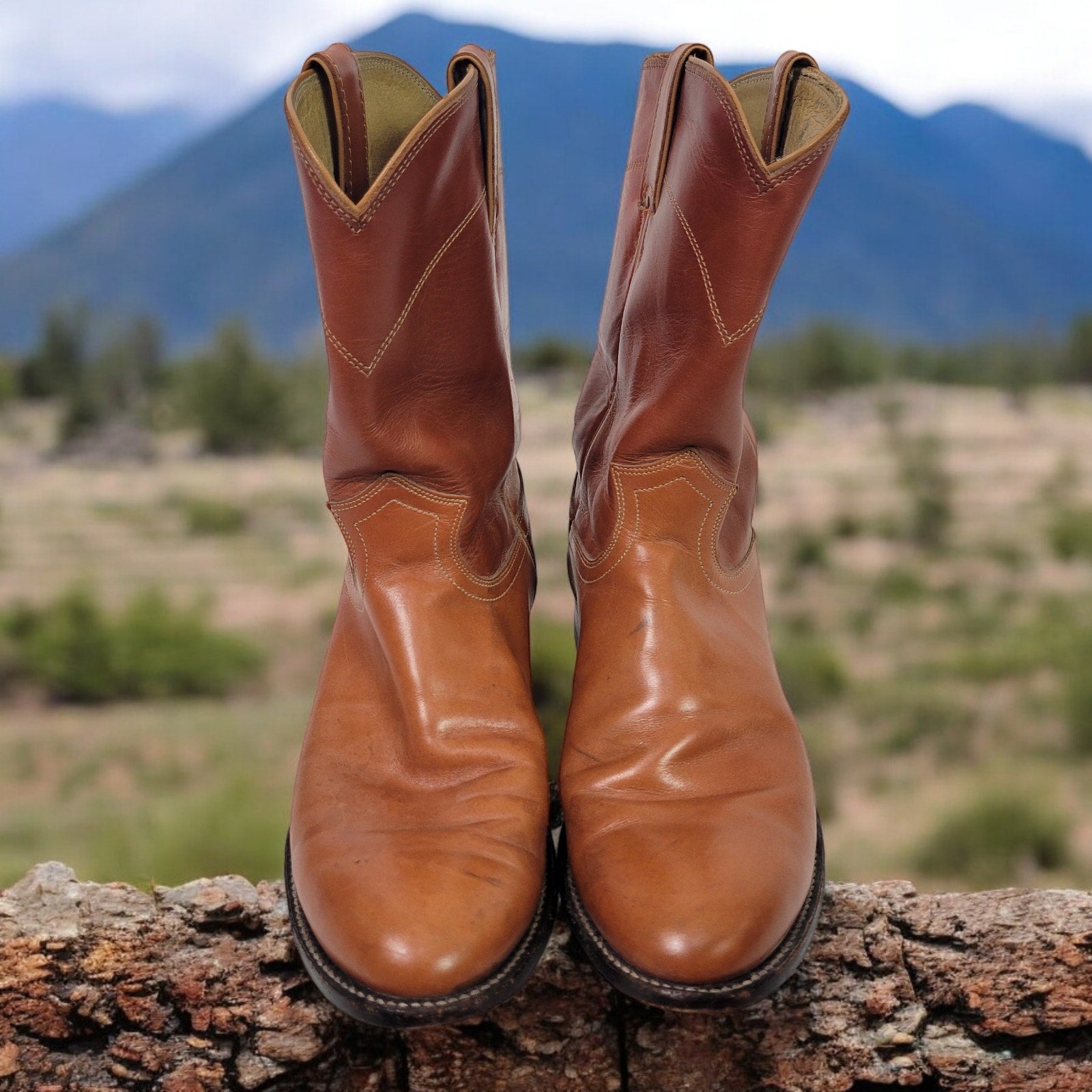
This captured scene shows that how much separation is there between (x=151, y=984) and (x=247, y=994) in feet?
0.31

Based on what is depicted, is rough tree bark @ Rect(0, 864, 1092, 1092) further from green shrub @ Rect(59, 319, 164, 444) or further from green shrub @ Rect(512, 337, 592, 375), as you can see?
green shrub @ Rect(59, 319, 164, 444)

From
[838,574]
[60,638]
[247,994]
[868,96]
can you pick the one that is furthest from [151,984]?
[838,574]

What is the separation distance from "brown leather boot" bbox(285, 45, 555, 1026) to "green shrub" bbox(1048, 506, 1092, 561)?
7.88 meters

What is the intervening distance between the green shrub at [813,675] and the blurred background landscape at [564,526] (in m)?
0.02

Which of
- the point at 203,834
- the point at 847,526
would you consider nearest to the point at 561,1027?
the point at 203,834

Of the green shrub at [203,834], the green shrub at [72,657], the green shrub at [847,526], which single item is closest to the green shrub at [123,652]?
the green shrub at [72,657]

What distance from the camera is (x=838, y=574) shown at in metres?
7.94

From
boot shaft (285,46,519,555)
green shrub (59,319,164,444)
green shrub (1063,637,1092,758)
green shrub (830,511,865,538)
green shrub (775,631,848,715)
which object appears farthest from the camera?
green shrub (59,319,164,444)

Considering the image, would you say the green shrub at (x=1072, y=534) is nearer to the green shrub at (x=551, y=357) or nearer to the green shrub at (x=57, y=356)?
the green shrub at (x=551, y=357)

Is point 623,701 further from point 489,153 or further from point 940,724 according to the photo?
point 940,724

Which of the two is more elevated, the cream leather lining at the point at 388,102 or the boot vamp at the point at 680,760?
the cream leather lining at the point at 388,102

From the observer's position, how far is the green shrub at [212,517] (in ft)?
31.5

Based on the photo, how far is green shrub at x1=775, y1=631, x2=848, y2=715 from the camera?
5.85 metres

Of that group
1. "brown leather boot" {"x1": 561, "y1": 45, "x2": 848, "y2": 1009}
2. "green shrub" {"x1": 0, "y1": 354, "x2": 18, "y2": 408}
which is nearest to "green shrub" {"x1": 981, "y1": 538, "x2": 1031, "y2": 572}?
"brown leather boot" {"x1": 561, "y1": 45, "x2": 848, "y2": 1009}
